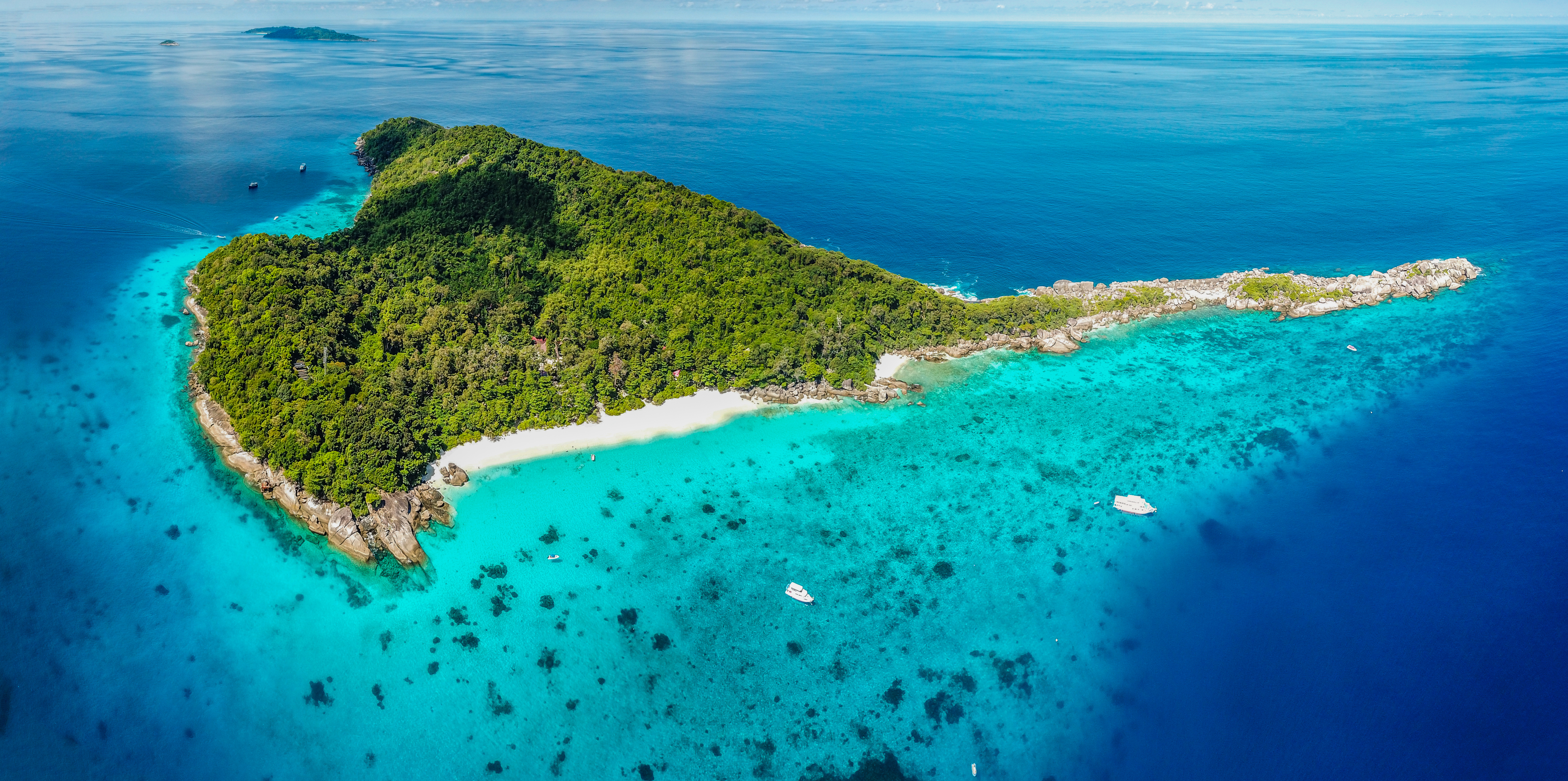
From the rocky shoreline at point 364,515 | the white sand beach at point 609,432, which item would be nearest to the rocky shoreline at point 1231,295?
the white sand beach at point 609,432

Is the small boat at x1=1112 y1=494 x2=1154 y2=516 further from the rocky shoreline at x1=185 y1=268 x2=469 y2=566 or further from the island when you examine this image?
the rocky shoreline at x1=185 y1=268 x2=469 y2=566

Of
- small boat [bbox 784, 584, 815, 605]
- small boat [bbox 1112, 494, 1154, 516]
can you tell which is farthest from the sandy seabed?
small boat [bbox 1112, 494, 1154, 516]

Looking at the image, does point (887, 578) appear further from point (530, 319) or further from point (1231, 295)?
point (1231, 295)

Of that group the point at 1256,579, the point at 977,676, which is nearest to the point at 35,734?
the point at 977,676

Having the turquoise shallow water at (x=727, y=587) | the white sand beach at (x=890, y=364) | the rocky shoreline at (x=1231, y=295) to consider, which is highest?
the rocky shoreline at (x=1231, y=295)

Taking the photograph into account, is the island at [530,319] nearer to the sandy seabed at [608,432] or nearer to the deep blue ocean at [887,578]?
the sandy seabed at [608,432]

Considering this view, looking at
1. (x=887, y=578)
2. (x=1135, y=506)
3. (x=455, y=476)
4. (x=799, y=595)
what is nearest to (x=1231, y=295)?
(x=1135, y=506)
